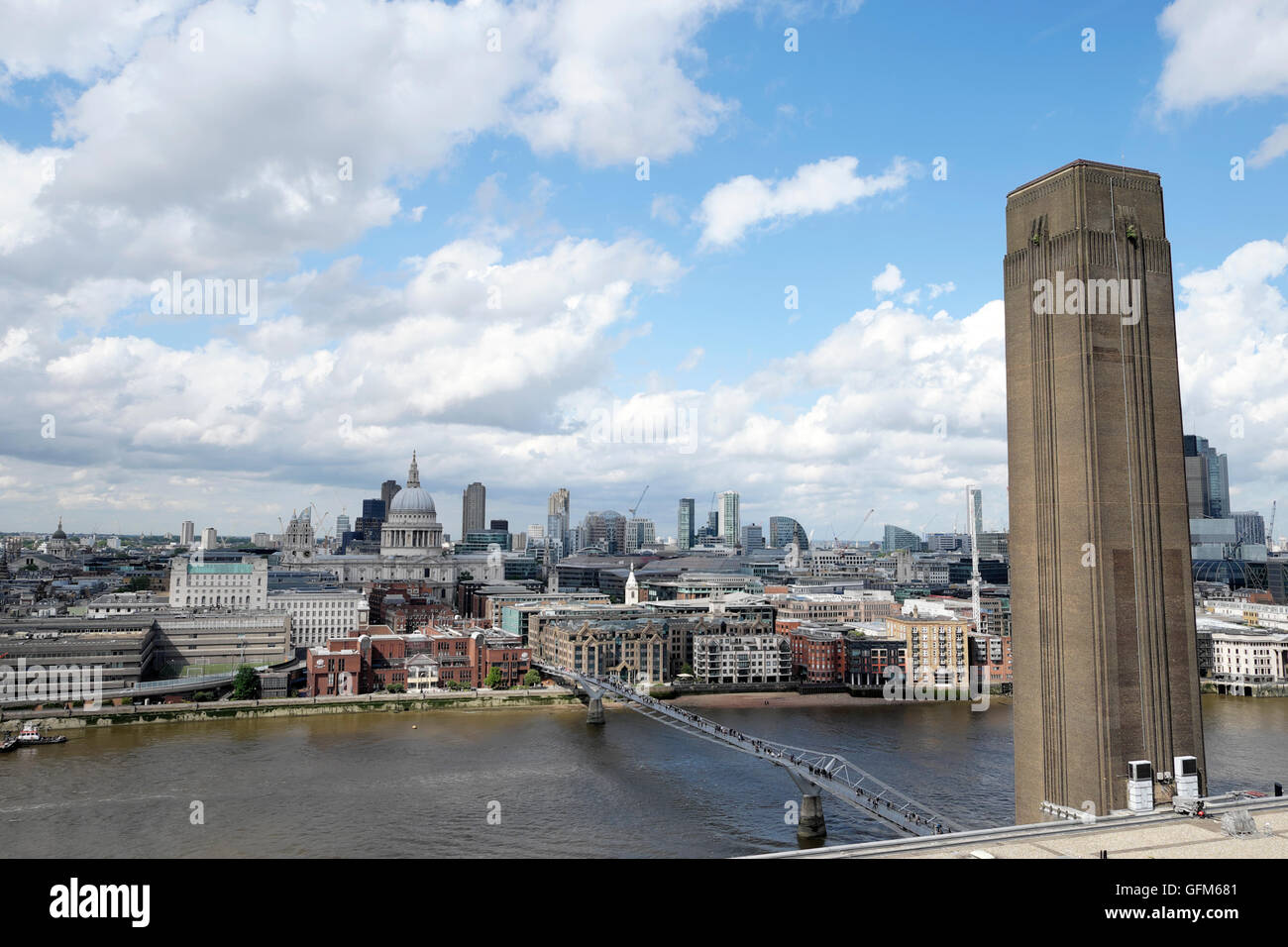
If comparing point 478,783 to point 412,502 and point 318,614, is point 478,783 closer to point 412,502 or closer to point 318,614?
point 318,614

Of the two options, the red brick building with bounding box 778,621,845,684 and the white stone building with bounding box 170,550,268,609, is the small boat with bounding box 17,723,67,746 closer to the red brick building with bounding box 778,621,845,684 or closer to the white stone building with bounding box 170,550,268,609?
the white stone building with bounding box 170,550,268,609

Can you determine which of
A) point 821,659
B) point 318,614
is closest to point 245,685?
point 318,614

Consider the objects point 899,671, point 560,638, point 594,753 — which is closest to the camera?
point 594,753

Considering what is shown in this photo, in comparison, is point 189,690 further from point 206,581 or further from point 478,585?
point 478,585

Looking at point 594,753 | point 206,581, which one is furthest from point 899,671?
point 206,581

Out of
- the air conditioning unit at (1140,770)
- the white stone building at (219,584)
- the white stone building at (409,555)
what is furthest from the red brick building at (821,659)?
the white stone building at (409,555)

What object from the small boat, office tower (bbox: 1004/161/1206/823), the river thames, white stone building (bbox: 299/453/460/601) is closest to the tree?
the river thames
